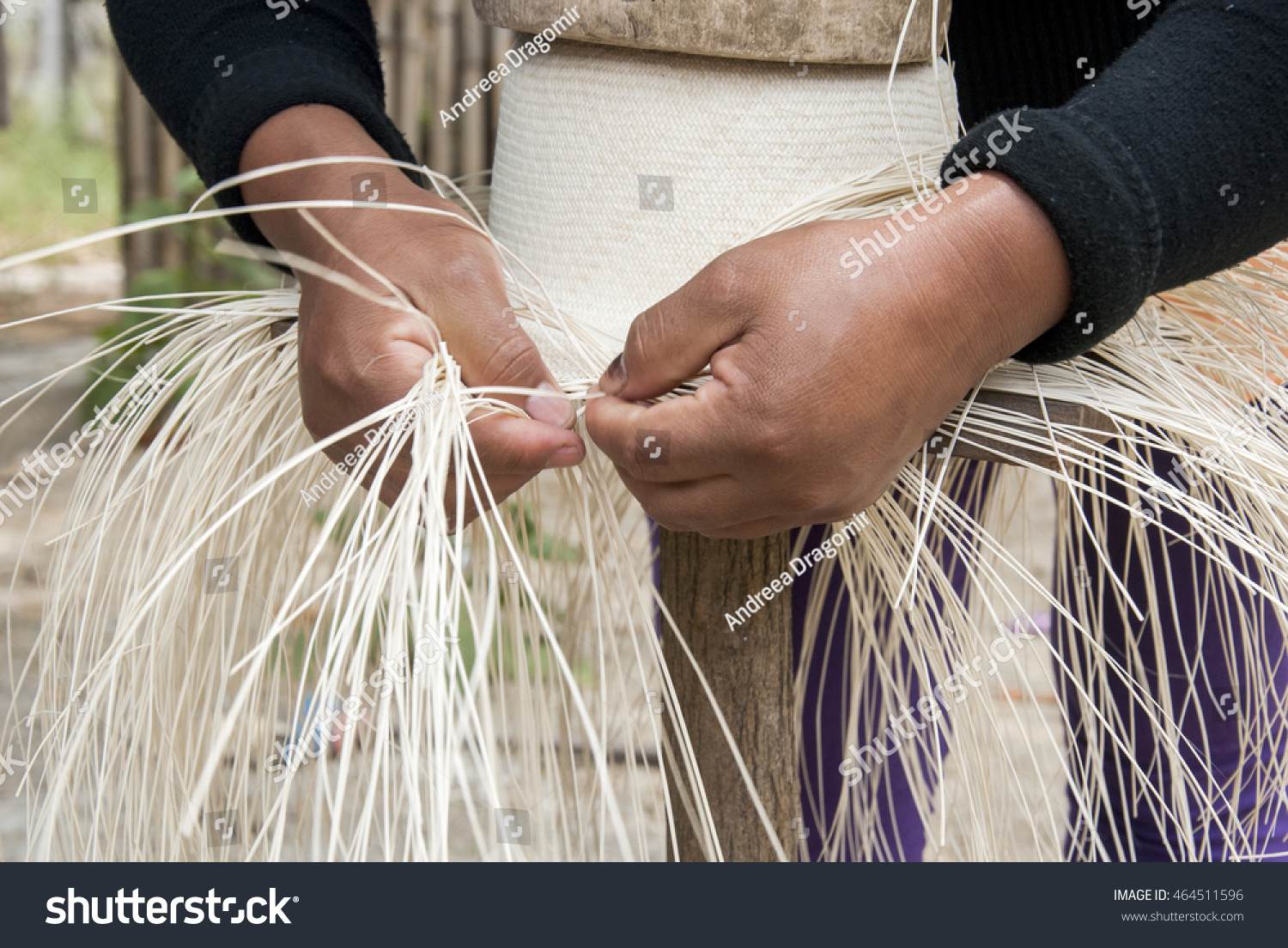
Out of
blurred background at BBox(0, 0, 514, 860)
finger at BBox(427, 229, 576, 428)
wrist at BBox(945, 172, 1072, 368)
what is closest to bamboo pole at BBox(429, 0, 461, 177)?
blurred background at BBox(0, 0, 514, 860)

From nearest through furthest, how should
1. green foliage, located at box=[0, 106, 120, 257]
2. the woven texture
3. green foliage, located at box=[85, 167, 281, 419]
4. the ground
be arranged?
1. the woven texture
2. the ground
3. green foliage, located at box=[85, 167, 281, 419]
4. green foliage, located at box=[0, 106, 120, 257]

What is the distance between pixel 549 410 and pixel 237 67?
A: 0.93 ft

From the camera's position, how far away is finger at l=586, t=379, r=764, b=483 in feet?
1.53

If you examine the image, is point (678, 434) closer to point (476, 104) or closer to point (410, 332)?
point (410, 332)

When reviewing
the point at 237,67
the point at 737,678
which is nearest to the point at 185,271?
the point at 237,67

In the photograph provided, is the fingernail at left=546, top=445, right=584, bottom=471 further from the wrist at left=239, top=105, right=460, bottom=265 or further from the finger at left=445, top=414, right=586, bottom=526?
the wrist at left=239, top=105, right=460, bottom=265

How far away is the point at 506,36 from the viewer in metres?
2.67

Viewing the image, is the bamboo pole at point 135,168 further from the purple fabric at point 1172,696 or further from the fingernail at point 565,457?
the fingernail at point 565,457

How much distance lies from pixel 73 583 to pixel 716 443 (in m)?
0.46

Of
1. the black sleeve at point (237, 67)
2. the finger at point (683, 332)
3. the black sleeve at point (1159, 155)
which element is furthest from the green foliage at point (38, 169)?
the black sleeve at point (1159, 155)

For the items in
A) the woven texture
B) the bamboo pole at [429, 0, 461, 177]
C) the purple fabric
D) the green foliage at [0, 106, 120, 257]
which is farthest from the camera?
the green foliage at [0, 106, 120, 257]

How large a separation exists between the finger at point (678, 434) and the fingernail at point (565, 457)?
15mm

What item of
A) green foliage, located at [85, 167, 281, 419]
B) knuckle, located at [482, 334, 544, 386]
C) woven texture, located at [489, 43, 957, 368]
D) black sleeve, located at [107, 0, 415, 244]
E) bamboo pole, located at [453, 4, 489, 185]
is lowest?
knuckle, located at [482, 334, 544, 386]

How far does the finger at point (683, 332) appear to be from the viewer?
18.7 inches
